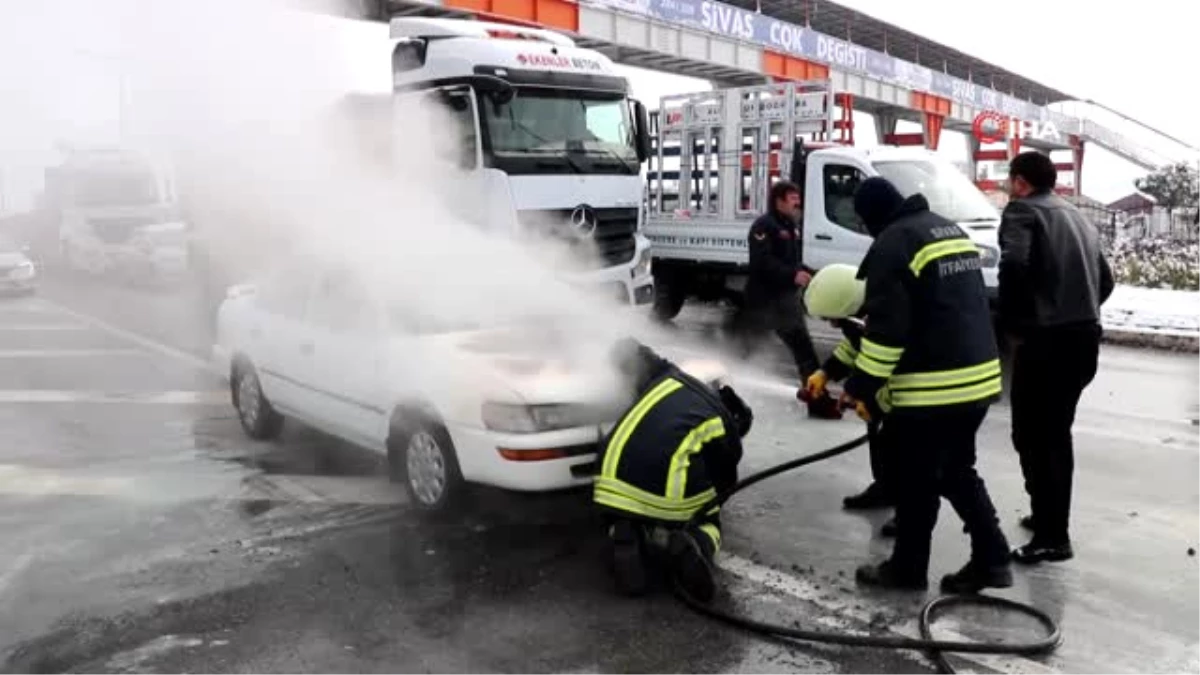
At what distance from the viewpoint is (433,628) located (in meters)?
3.96

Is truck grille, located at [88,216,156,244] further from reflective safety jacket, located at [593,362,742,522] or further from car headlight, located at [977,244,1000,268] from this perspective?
reflective safety jacket, located at [593,362,742,522]

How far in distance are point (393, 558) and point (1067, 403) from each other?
3158 mm

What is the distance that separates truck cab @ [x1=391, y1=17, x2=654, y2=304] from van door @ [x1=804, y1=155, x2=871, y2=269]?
1778 millimetres

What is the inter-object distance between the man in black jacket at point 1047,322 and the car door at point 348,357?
322cm

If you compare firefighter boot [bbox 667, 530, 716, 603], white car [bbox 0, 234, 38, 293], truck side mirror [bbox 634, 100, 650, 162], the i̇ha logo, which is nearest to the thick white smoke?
firefighter boot [bbox 667, 530, 716, 603]

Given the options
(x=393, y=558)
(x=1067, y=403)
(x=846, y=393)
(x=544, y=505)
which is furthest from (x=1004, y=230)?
(x=393, y=558)

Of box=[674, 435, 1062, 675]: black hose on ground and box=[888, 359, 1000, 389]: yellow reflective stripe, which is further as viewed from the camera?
box=[888, 359, 1000, 389]: yellow reflective stripe

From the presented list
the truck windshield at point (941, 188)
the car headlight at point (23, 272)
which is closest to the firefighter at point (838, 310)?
the truck windshield at point (941, 188)

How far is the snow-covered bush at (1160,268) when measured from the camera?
607 inches

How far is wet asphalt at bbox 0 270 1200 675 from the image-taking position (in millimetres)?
3750

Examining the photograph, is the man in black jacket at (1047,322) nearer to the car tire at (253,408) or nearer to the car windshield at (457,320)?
the car windshield at (457,320)

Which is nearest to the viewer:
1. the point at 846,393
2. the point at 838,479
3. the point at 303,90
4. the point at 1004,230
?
the point at 846,393

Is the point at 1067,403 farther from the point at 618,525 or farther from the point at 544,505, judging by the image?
the point at 544,505

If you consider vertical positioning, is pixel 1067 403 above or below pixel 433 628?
above
